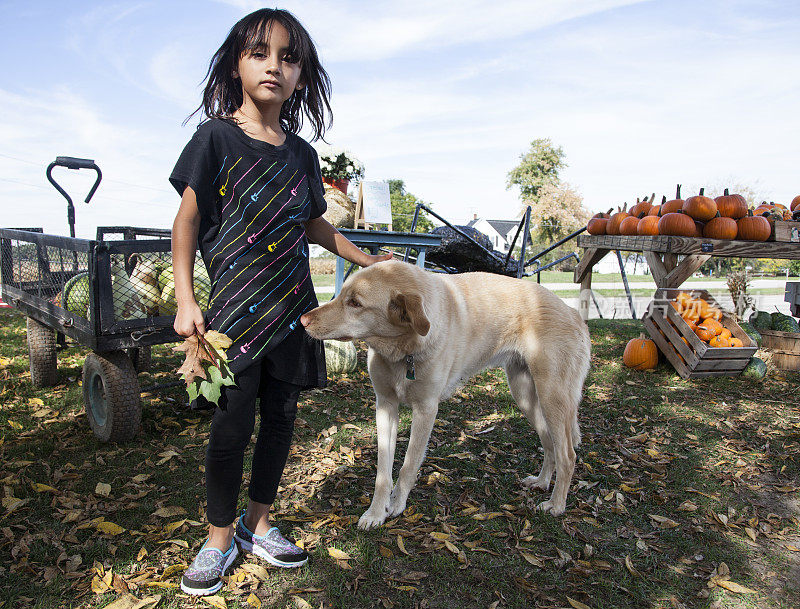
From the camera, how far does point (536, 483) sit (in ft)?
11.0

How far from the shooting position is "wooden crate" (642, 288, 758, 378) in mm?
5871

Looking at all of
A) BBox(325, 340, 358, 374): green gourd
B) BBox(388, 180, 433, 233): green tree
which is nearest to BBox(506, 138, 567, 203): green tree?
BBox(388, 180, 433, 233): green tree

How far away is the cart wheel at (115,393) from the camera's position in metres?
3.48

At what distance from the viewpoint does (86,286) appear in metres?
3.86

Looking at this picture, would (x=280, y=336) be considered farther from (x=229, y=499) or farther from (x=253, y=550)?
(x=253, y=550)

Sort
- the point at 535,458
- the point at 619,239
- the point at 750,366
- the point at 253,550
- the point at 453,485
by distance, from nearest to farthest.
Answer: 1. the point at 253,550
2. the point at 453,485
3. the point at 535,458
4. the point at 750,366
5. the point at 619,239

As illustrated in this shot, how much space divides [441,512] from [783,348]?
6029 millimetres

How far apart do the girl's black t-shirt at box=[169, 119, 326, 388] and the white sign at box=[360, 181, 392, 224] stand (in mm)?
8456

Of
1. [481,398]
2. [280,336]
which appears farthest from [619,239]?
[280,336]

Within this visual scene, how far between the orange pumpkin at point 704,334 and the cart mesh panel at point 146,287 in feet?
18.8

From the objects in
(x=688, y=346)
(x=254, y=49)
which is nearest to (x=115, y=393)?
(x=254, y=49)

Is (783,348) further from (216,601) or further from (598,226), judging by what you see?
(216,601)

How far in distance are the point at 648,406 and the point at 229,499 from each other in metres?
4.41

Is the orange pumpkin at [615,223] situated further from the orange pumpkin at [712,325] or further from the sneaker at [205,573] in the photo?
the sneaker at [205,573]
